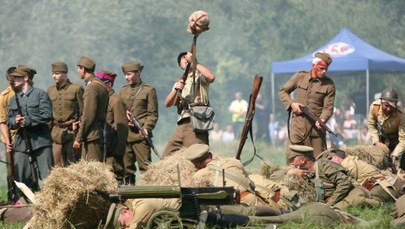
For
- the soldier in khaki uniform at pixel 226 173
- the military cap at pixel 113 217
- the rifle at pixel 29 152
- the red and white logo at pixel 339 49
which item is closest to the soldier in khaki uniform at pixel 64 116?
the rifle at pixel 29 152

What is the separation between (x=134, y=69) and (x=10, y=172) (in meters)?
1.93

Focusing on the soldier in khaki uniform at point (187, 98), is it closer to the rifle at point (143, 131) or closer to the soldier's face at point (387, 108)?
the rifle at point (143, 131)

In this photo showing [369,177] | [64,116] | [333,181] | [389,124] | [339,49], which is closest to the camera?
[333,181]

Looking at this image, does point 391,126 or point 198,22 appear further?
point 391,126

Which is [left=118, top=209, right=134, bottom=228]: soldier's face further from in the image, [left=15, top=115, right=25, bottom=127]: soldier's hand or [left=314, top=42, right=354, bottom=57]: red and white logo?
[left=314, top=42, right=354, bottom=57]: red and white logo

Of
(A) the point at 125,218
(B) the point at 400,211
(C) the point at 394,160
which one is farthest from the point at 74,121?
(B) the point at 400,211

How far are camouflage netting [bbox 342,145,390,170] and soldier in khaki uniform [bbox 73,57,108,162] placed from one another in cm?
283

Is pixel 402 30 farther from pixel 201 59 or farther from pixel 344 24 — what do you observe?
pixel 201 59

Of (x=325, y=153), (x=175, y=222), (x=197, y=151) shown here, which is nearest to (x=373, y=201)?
(x=325, y=153)

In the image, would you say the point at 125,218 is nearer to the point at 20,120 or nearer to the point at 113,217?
the point at 113,217

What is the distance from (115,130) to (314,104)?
2.24 metres

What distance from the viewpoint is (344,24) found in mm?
39312

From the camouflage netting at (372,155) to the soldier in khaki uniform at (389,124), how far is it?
19 cm

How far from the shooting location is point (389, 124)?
1447cm
